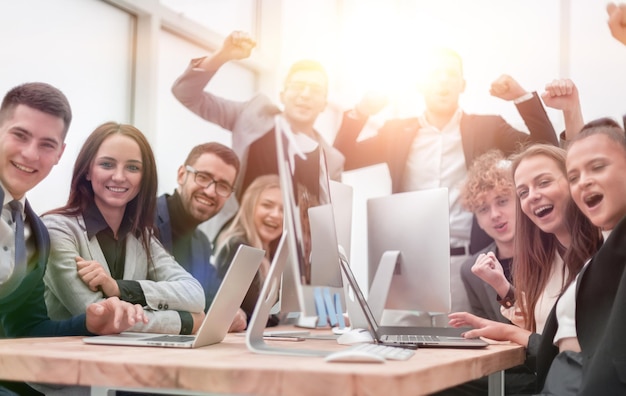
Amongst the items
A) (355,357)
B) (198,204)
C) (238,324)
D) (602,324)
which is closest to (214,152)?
(198,204)

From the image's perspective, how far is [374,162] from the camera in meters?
3.57

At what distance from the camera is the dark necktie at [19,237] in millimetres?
2062

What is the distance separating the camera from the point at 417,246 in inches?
85.2

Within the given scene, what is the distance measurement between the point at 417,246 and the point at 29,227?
1.18 metres

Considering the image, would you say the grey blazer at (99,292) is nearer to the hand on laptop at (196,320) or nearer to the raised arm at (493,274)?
the hand on laptop at (196,320)

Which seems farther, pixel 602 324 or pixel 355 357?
pixel 602 324

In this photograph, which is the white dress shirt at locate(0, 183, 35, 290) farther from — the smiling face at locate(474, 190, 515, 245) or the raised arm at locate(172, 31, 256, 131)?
the smiling face at locate(474, 190, 515, 245)

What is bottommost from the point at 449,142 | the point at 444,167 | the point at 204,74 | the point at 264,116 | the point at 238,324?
the point at 238,324

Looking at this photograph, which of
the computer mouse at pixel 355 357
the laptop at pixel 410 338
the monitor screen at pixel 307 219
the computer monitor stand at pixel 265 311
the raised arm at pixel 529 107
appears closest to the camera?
the computer mouse at pixel 355 357

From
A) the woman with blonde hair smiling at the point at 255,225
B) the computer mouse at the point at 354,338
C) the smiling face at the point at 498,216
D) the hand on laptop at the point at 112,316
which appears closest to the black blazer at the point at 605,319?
the computer mouse at the point at 354,338

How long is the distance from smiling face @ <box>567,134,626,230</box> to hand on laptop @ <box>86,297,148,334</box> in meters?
1.23

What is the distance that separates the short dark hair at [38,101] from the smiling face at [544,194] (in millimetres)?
1541

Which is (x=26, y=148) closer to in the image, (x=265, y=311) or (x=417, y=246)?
(x=265, y=311)

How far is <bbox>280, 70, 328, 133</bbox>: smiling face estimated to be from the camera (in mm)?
3510
